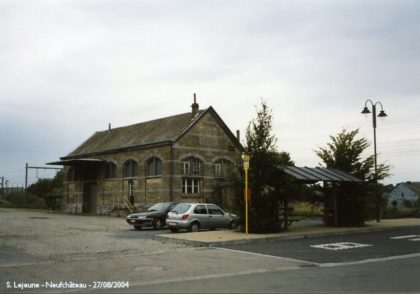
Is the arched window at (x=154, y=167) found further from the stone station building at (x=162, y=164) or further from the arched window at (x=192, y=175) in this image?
the arched window at (x=192, y=175)

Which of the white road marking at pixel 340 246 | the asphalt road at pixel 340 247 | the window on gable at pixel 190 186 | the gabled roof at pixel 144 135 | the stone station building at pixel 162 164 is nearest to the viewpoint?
the asphalt road at pixel 340 247

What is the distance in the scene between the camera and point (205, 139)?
38625 millimetres

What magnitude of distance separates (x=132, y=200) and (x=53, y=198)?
69.5ft

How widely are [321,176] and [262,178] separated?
3.35m

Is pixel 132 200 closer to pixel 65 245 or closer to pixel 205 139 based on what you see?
pixel 205 139

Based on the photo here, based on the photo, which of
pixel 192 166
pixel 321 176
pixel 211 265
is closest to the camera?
pixel 211 265

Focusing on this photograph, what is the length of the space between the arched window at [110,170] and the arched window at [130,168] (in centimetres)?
159

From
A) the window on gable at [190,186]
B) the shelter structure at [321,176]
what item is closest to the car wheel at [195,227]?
the shelter structure at [321,176]

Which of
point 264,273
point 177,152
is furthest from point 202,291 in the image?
point 177,152

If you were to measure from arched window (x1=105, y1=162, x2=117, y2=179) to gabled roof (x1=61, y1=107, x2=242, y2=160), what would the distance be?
1.26m

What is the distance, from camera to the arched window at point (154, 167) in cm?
3722

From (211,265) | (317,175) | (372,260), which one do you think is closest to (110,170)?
(317,175)

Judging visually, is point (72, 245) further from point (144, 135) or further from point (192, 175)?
point (144, 135)

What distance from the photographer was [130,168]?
40.0 metres
